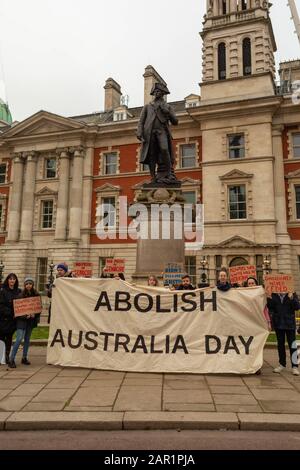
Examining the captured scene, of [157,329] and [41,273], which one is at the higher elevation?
[41,273]

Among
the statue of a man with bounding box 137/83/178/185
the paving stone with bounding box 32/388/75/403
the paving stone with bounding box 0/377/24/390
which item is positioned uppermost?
the statue of a man with bounding box 137/83/178/185

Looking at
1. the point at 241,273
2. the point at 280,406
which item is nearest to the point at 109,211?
the point at 241,273

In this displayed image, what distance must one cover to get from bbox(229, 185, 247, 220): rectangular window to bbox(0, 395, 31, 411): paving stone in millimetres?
24095

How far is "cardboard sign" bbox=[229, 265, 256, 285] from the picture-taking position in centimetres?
850

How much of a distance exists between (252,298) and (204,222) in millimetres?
21260

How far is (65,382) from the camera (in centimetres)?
648

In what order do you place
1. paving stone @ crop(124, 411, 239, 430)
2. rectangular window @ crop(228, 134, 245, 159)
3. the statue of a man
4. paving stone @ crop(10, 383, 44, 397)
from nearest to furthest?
paving stone @ crop(124, 411, 239, 430)
paving stone @ crop(10, 383, 44, 397)
the statue of a man
rectangular window @ crop(228, 134, 245, 159)

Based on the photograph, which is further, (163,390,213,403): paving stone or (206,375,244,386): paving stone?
(206,375,244,386): paving stone

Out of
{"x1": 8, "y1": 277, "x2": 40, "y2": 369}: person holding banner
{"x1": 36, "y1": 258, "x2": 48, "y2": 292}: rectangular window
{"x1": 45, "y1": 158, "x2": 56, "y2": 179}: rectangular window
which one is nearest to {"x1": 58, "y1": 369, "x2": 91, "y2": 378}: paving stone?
{"x1": 8, "y1": 277, "x2": 40, "y2": 369}: person holding banner

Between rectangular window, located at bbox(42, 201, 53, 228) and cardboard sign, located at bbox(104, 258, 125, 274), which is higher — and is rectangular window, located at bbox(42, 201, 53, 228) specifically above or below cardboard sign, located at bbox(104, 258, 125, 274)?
above

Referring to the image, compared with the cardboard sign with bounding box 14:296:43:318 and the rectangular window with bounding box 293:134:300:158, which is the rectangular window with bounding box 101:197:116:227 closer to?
the rectangular window with bounding box 293:134:300:158

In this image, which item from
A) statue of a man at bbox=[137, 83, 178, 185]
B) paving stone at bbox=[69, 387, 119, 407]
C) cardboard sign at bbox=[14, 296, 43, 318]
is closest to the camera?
paving stone at bbox=[69, 387, 119, 407]

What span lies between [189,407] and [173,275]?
4.43 m

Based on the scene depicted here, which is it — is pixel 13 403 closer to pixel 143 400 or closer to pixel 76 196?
pixel 143 400
